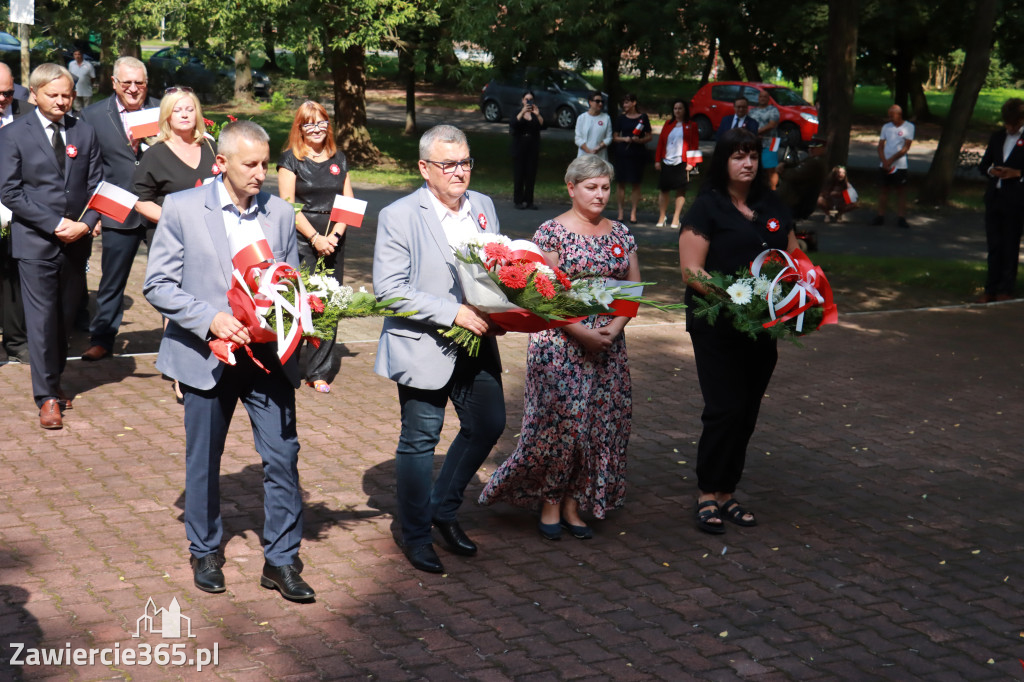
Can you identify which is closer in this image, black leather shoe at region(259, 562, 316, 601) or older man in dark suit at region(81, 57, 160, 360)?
black leather shoe at region(259, 562, 316, 601)

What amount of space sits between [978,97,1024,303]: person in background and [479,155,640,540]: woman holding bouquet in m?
8.36

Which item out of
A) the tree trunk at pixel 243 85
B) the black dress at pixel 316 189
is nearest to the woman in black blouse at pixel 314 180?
the black dress at pixel 316 189

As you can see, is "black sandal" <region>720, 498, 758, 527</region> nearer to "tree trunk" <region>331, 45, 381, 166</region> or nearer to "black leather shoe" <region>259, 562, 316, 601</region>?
"black leather shoe" <region>259, 562, 316, 601</region>

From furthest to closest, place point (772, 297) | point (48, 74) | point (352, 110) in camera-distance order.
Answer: point (352, 110), point (48, 74), point (772, 297)

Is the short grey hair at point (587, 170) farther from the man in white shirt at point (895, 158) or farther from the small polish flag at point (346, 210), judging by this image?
the man in white shirt at point (895, 158)

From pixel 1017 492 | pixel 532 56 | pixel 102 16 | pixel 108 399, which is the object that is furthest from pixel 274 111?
pixel 1017 492

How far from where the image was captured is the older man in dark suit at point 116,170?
330 inches

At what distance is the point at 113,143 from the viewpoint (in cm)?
858

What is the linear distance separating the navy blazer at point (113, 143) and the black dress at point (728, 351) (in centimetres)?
475

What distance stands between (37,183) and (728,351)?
476 centimetres

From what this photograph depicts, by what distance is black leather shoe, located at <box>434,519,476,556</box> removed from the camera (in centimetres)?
568

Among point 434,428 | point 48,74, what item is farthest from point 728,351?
point 48,74

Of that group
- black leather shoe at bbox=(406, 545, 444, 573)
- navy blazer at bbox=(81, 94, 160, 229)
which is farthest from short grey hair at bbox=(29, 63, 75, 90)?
black leather shoe at bbox=(406, 545, 444, 573)

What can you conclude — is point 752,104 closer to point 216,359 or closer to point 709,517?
point 709,517
